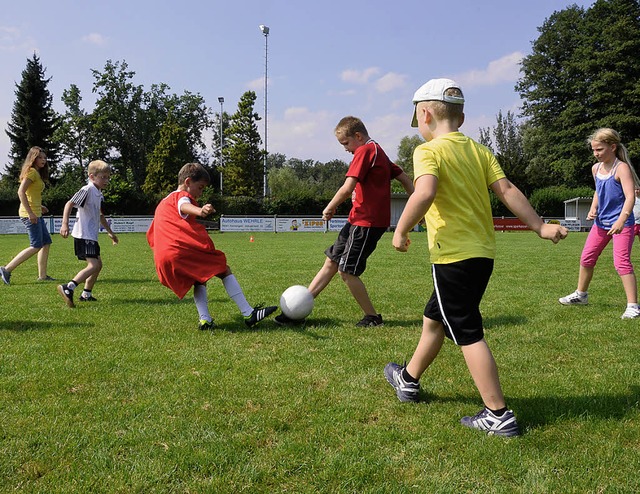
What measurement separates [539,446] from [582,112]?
2226 inches

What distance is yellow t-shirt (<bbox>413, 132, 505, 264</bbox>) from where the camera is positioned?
2885mm

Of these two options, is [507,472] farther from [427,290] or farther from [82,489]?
[427,290]

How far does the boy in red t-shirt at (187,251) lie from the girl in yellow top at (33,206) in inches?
168

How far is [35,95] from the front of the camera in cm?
5441

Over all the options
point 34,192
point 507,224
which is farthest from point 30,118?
point 34,192

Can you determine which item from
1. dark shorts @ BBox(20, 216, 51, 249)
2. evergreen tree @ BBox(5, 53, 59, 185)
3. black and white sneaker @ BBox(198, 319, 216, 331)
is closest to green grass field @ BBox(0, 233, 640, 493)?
black and white sneaker @ BBox(198, 319, 216, 331)

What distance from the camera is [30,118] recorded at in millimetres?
53812

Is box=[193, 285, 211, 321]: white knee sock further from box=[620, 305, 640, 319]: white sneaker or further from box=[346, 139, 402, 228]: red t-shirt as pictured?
box=[620, 305, 640, 319]: white sneaker

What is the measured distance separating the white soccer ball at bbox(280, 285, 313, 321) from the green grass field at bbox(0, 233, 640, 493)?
18 cm

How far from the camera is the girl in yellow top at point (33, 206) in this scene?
Result: 8242mm

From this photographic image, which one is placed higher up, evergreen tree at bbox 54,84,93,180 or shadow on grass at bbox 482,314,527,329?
evergreen tree at bbox 54,84,93,180

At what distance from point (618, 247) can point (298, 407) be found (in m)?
4.84

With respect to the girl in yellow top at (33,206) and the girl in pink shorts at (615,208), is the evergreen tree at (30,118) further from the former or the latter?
the girl in pink shorts at (615,208)

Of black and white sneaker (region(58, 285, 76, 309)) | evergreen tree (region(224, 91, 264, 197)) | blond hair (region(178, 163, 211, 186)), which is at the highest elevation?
evergreen tree (region(224, 91, 264, 197))
